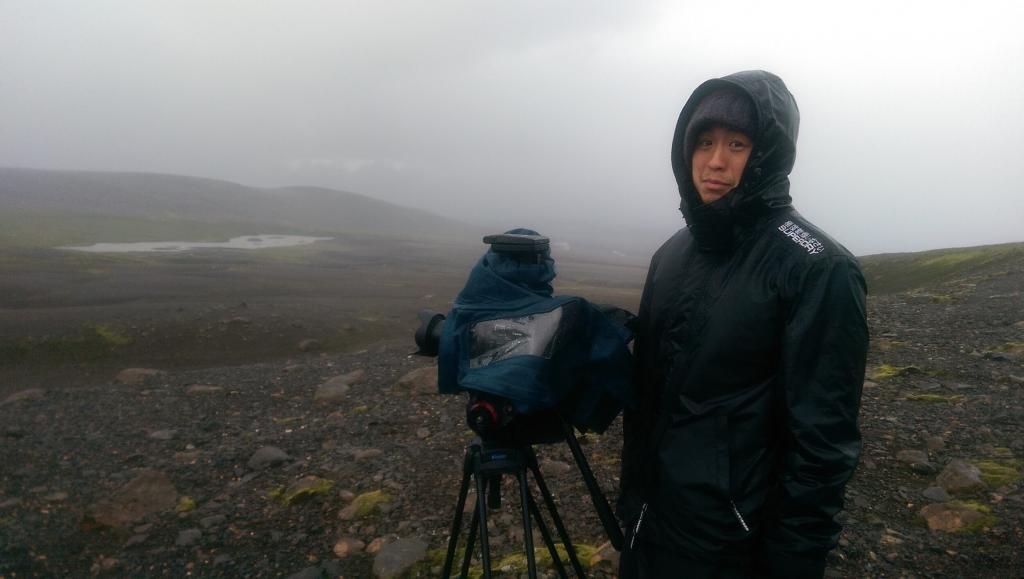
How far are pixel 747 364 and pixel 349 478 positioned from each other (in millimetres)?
5009

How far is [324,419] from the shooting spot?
823cm

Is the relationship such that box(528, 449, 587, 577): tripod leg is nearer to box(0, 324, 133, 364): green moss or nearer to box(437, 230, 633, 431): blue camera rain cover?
box(437, 230, 633, 431): blue camera rain cover

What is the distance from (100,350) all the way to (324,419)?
36.4ft

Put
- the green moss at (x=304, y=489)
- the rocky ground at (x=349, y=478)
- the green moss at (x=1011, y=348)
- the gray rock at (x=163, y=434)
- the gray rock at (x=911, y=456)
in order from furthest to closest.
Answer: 1. the green moss at (x=1011, y=348)
2. the gray rock at (x=163, y=434)
3. the green moss at (x=304, y=489)
4. the gray rock at (x=911, y=456)
5. the rocky ground at (x=349, y=478)

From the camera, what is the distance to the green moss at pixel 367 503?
5.46 meters

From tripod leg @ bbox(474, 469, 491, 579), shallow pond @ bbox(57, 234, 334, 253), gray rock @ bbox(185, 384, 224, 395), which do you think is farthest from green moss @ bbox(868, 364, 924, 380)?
shallow pond @ bbox(57, 234, 334, 253)

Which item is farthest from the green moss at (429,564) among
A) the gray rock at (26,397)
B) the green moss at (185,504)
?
the gray rock at (26,397)

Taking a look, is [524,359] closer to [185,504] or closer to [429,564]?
[429,564]

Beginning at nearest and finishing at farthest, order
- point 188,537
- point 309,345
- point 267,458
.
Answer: point 188,537 < point 267,458 < point 309,345

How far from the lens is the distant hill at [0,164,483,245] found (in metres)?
56.1

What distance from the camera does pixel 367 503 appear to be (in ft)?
18.3

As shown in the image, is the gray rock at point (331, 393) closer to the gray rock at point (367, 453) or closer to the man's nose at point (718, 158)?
the gray rock at point (367, 453)

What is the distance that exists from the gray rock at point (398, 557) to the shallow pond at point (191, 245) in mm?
45001

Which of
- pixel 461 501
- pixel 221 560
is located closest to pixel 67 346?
pixel 221 560
